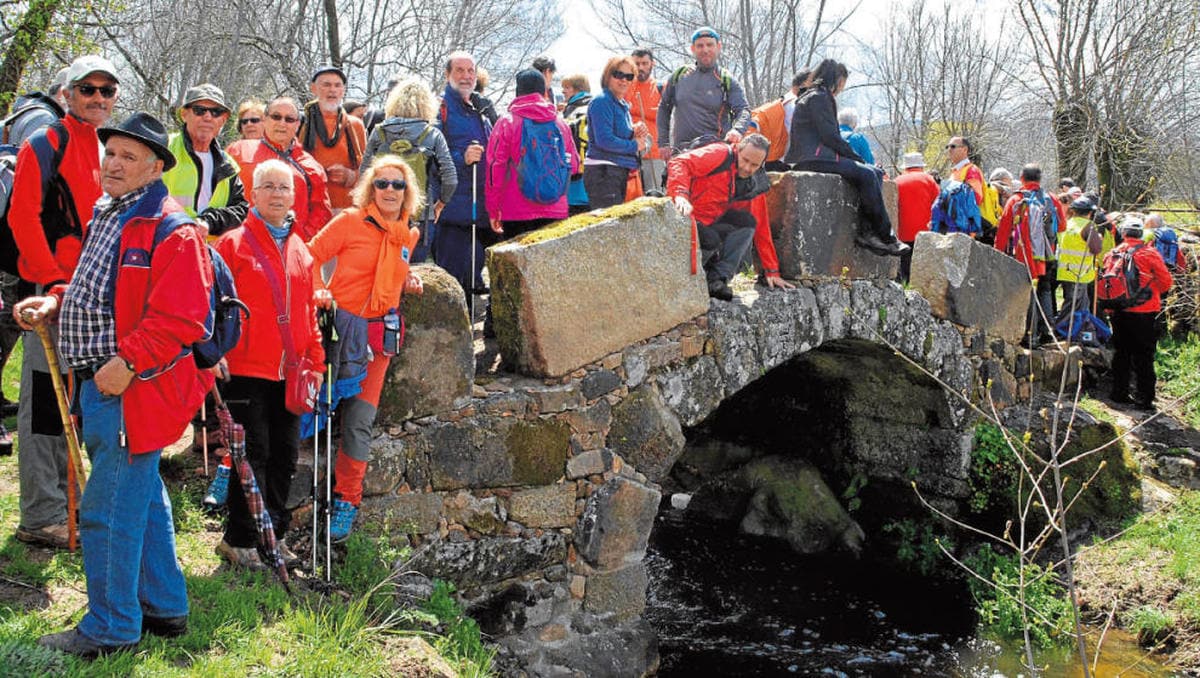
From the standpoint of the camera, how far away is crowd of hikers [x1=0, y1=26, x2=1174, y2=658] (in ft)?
10.0

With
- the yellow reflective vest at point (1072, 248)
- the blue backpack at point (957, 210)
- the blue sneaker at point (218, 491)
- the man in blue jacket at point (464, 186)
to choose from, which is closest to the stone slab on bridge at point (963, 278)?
the blue backpack at point (957, 210)

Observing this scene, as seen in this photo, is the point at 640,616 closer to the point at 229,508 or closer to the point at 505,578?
the point at 505,578

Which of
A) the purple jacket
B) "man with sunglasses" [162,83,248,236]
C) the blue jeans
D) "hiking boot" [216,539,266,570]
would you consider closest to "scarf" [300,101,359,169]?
the purple jacket

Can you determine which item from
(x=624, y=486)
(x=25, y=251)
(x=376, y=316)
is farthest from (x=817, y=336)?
(x=25, y=251)

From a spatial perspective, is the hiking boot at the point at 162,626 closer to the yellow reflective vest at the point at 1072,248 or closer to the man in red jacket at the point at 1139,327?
the yellow reflective vest at the point at 1072,248

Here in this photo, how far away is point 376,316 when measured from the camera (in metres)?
4.20

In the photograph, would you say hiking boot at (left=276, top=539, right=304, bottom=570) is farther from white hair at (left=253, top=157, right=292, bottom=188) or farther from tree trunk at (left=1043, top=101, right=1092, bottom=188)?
tree trunk at (left=1043, top=101, right=1092, bottom=188)

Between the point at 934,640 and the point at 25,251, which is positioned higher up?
the point at 25,251

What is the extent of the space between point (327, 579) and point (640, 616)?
6.73 feet

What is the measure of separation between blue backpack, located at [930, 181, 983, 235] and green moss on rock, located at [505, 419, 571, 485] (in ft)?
17.0

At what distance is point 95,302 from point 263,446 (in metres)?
1.10

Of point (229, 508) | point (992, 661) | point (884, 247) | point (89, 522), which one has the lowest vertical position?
point (992, 661)

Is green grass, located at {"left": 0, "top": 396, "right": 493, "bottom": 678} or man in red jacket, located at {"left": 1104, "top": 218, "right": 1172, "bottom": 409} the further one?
man in red jacket, located at {"left": 1104, "top": 218, "right": 1172, "bottom": 409}

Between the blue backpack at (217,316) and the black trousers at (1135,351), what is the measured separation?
942 cm
